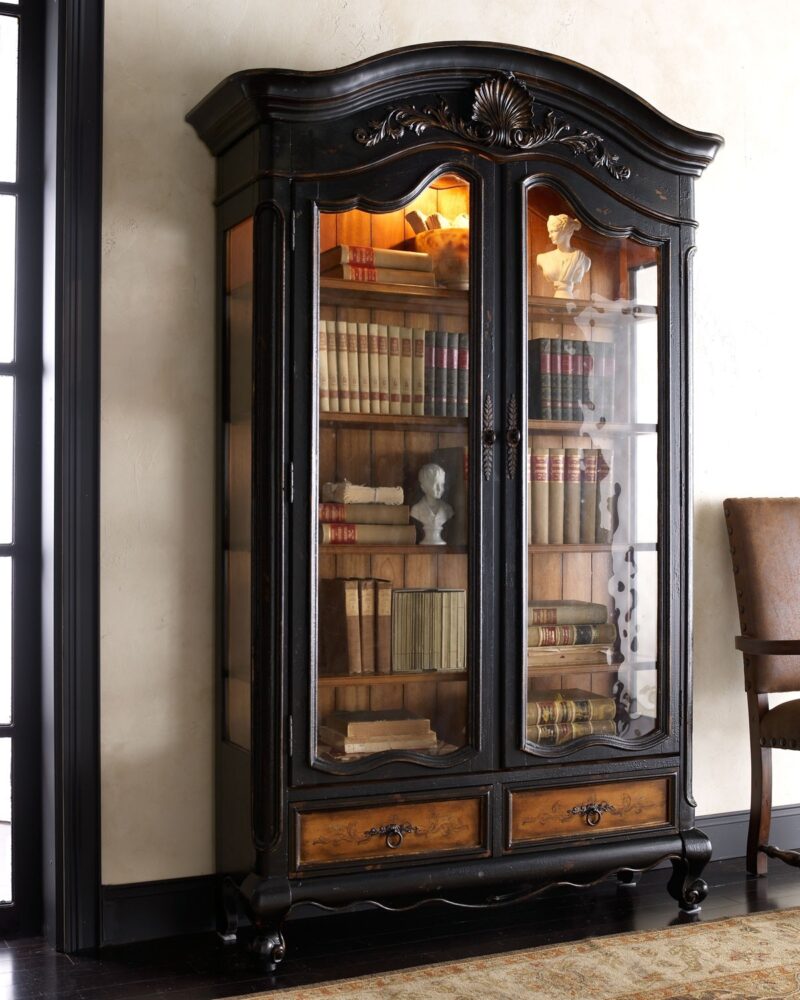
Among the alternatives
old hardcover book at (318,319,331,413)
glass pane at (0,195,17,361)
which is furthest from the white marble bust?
glass pane at (0,195,17,361)

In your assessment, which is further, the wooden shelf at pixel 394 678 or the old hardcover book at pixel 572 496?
the old hardcover book at pixel 572 496

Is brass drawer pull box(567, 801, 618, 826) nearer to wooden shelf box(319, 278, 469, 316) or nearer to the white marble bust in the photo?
the white marble bust

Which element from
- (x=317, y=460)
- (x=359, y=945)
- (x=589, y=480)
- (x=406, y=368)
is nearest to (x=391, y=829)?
(x=359, y=945)

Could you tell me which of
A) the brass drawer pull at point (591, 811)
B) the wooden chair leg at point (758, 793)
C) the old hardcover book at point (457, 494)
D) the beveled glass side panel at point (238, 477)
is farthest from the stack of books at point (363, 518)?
the wooden chair leg at point (758, 793)

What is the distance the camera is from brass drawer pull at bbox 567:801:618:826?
3314mm

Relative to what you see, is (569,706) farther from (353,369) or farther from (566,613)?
(353,369)

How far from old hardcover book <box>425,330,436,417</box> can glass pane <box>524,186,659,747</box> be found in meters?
0.28

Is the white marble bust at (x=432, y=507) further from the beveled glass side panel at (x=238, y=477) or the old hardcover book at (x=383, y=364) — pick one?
the beveled glass side panel at (x=238, y=477)

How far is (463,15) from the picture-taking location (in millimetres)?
3658

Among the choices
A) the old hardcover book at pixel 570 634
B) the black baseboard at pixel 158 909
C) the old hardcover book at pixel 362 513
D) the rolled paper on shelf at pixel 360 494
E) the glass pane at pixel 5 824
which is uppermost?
the rolled paper on shelf at pixel 360 494

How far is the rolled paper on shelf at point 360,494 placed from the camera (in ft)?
10.0

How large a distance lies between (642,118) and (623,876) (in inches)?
89.3

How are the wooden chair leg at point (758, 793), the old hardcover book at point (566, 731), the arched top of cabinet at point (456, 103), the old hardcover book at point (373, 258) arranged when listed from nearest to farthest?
1. the arched top of cabinet at point (456, 103)
2. the old hardcover book at point (373, 258)
3. the old hardcover book at point (566, 731)
4. the wooden chair leg at point (758, 793)

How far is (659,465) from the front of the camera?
3.43 metres
